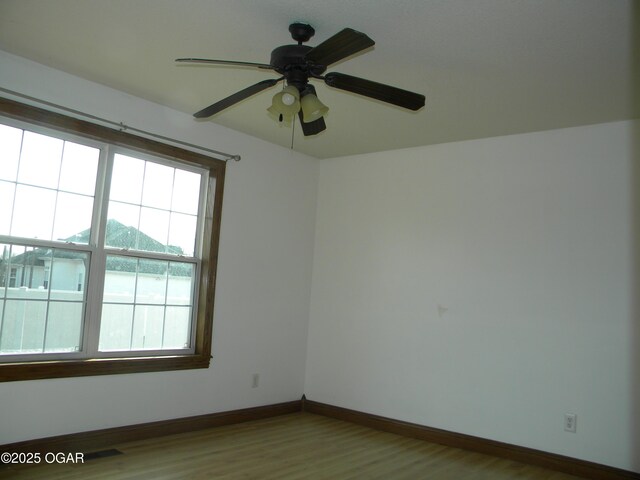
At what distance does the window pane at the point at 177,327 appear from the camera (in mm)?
4246

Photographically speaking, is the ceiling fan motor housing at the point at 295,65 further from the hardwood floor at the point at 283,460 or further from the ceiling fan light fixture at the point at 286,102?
the hardwood floor at the point at 283,460

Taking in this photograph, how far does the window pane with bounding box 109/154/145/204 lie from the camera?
3913 millimetres

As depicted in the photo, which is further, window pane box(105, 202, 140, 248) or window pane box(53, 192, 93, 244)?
window pane box(105, 202, 140, 248)

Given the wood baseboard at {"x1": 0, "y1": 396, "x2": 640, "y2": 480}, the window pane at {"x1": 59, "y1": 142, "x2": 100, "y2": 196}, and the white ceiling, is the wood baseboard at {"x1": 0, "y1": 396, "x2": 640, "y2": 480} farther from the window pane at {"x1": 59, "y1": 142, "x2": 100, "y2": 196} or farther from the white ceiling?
the white ceiling

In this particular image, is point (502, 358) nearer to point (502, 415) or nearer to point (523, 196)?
point (502, 415)

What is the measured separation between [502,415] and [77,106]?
13.0 ft

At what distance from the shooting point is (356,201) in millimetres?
5258

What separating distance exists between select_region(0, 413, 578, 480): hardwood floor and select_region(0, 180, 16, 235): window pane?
149cm

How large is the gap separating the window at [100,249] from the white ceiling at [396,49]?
506mm

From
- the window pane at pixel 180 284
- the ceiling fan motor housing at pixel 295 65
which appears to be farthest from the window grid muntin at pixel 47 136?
the ceiling fan motor housing at pixel 295 65

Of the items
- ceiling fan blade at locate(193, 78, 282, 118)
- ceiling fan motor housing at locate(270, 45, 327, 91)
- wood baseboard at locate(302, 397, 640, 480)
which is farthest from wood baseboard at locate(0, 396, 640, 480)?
ceiling fan motor housing at locate(270, 45, 327, 91)

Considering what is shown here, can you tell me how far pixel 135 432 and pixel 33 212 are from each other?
1.76m

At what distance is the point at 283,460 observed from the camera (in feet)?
12.1

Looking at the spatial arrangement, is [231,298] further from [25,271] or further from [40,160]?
[40,160]
